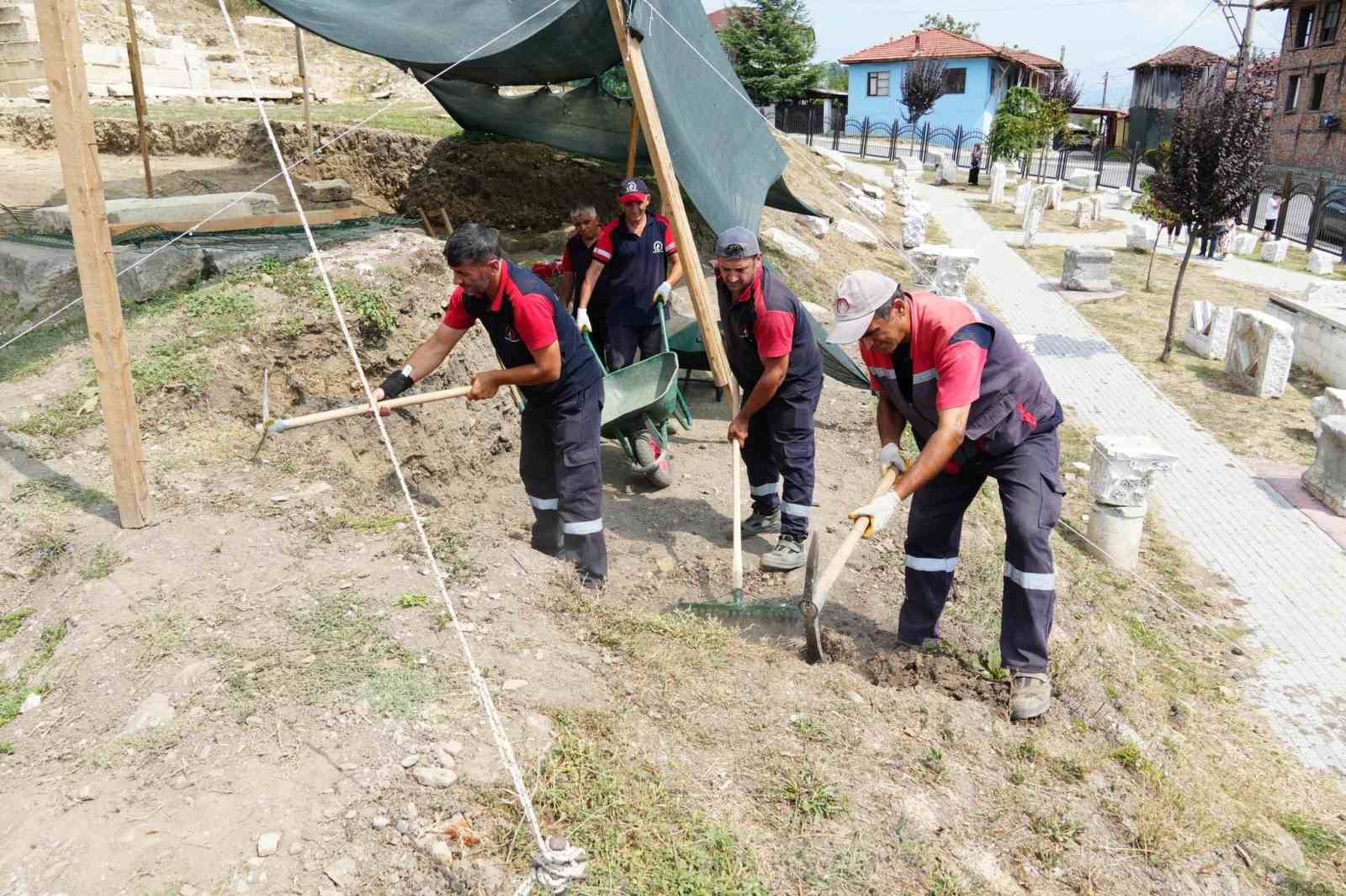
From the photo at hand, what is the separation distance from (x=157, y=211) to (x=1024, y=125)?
2121 cm

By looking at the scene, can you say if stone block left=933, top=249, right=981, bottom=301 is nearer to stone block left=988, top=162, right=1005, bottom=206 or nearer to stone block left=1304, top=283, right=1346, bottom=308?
stone block left=1304, top=283, right=1346, bottom=308

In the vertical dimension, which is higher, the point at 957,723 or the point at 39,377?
the point at 39,377

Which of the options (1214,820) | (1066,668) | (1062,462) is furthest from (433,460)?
(1062,462)

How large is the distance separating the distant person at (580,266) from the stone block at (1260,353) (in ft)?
21.1

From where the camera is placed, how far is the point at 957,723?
10.6 ft

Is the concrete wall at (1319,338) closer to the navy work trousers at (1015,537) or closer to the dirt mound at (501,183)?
the dirt mound at (501,183)

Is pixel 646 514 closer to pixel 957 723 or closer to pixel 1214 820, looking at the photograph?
pixel 957 723

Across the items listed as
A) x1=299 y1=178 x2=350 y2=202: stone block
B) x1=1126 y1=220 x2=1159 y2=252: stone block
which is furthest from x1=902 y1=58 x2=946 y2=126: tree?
x1=299 y1=178 x2=350 y2=202: stone block

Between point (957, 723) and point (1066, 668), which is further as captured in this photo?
point (1066, 668)

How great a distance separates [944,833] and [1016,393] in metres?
1.50

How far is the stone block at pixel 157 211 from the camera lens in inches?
255

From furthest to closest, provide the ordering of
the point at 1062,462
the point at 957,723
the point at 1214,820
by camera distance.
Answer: the point at 1062,462 < the point at 957,723 < the point at 1214,820

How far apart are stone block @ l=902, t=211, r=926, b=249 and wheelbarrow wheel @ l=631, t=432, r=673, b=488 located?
10.3m

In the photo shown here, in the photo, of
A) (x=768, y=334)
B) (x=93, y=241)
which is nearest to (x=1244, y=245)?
(x=768, y=334)
